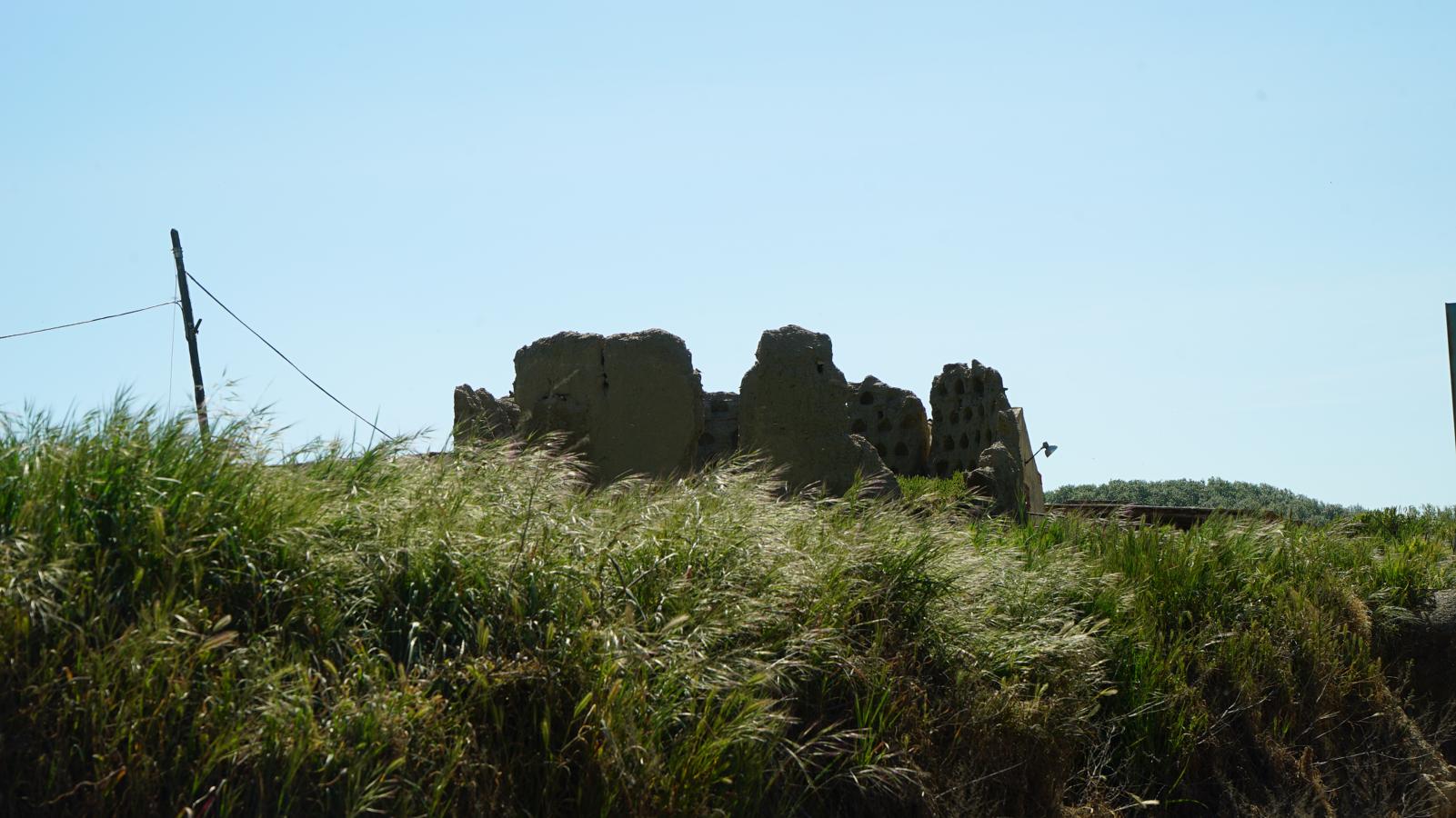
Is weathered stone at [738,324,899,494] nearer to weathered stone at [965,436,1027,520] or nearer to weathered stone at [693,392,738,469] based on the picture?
weathered stone at [965,436,1027,520]

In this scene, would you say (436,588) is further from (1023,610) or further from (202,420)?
(1023,610)

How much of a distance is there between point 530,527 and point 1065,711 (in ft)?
11.1

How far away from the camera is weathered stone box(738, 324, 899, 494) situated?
12922 mm

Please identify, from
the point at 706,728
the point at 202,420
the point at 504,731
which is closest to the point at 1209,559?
the point at 706,728

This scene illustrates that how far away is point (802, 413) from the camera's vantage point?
13.0 m

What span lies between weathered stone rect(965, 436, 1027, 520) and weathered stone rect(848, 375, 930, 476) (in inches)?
117

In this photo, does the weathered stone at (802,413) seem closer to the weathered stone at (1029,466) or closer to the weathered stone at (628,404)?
the weathered stone at (628,404)

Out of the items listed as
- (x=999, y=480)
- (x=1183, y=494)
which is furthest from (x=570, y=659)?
(x=1183, y=494)

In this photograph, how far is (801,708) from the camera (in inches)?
261

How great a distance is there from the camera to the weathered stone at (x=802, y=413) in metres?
12.9

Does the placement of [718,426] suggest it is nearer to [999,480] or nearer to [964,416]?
[964,416]

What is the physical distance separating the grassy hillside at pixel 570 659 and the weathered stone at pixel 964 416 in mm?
8454

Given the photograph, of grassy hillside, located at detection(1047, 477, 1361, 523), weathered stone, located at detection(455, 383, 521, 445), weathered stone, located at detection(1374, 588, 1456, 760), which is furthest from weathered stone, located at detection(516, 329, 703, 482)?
grassy hillside, located at detection(1047, 477, 1361, 523)

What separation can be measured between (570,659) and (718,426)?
12089mm
